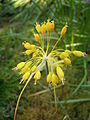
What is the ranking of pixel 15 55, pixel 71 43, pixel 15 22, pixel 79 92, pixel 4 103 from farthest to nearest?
pixel 15 22 < pixel 15 55 < pixel 71 43 < pixel 79 92 < pixel 4 103

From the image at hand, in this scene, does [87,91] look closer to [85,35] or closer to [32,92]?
[32,92]

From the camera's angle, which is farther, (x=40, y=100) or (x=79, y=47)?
(x=79, y=47)

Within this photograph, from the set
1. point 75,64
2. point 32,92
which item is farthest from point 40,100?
point 75,64

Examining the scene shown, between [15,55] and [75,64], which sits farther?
[15,55]

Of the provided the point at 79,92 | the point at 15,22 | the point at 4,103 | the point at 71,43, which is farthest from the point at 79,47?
the point at 15,22

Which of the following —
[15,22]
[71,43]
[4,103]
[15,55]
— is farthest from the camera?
[15,22]

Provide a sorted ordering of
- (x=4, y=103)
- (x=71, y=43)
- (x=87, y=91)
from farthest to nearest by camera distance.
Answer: (x=71, y=43) < (x=87, y=91) < (x=4, y=103)

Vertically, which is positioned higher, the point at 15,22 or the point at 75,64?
the point at 15,22

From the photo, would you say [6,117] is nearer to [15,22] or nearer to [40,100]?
[40,100]

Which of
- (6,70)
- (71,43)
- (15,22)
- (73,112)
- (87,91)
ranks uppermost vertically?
(15,22)
